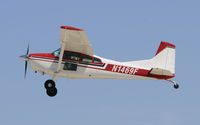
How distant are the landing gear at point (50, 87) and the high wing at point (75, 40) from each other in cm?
185

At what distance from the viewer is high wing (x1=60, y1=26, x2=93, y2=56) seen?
55.7ft

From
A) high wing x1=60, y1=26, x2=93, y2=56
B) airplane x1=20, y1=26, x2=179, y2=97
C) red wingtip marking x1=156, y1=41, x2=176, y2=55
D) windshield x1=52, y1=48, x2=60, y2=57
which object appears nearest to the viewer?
high wing x1=60, y1=26, x2=93, y2=56

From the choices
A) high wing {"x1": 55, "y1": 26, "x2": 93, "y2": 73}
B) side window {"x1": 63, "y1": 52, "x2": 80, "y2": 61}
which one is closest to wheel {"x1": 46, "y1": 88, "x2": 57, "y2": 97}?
high wing {"x1": 55, "y1": 26, "x2": 93, "y2": 73}

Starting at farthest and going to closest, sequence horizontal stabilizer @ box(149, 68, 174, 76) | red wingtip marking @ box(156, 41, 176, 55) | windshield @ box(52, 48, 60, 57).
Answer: red wingtip marking @ box(156, 41, 176, 55), horizontal stabilizer @ box(149, 68, 174, 76), windshield @ box(52, 48, 60, 57)

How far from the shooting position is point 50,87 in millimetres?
18406

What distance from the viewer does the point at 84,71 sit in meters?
18.8

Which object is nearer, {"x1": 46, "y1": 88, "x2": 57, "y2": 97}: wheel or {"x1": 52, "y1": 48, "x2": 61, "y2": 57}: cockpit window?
{"x1": 46, "y1": 88, "x2": 57, "y2": 97}: wheel

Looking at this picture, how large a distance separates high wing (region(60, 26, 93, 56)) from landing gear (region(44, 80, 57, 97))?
6.08 ft

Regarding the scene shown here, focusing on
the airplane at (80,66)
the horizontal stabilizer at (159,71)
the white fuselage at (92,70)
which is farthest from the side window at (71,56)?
the horizontal stabilizer at (159,71)

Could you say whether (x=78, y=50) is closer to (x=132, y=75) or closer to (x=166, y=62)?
(x=132, y=75)

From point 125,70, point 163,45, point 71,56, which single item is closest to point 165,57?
point 163,45

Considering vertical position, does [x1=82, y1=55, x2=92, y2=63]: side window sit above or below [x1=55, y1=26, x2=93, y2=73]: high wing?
below

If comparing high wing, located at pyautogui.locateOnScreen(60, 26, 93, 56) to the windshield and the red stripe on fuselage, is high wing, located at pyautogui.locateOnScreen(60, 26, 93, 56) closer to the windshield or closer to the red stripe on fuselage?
the windshield

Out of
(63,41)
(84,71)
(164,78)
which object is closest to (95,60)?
(84,71)
